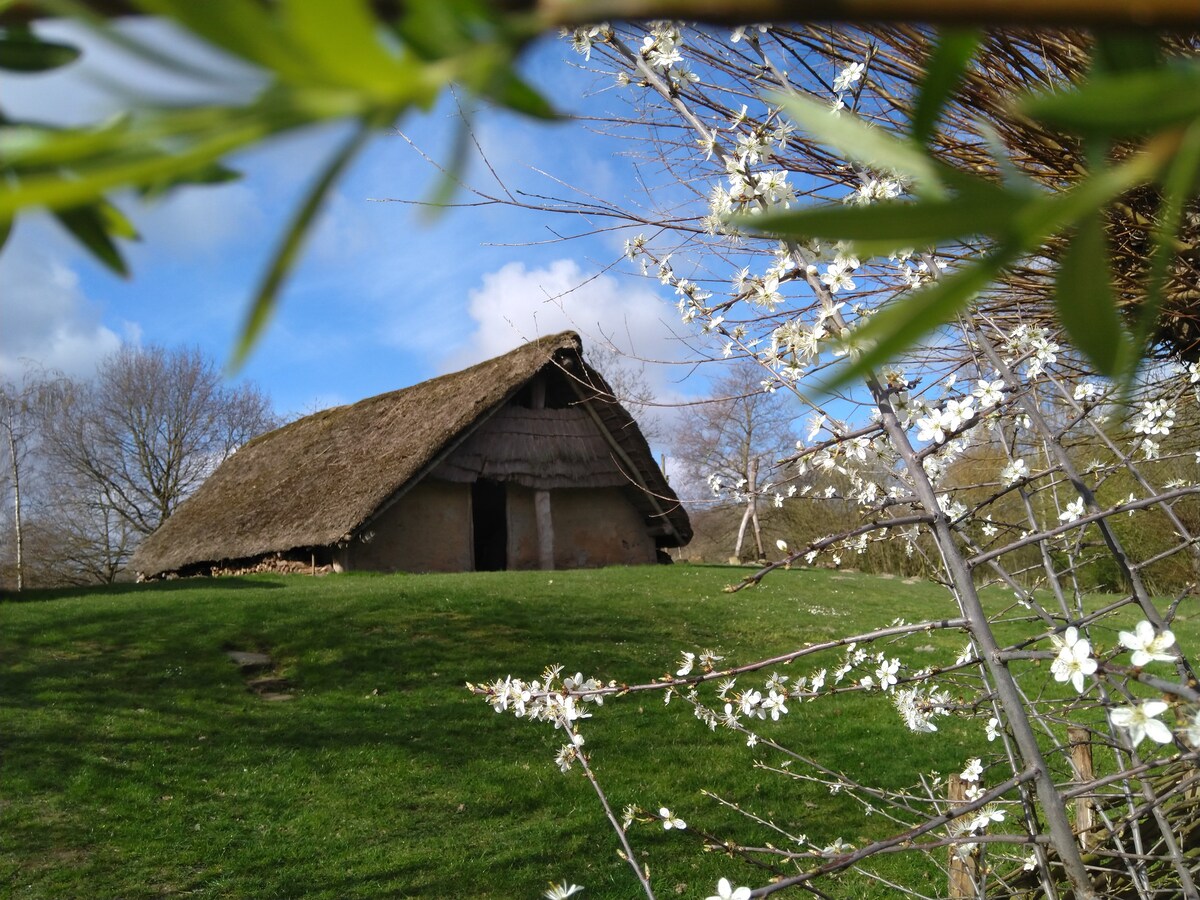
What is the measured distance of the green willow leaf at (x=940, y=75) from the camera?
0.69ft

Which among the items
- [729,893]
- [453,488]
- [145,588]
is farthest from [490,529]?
[729,893]

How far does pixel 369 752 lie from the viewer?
20.5 ft

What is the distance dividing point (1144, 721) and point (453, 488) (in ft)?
44.9

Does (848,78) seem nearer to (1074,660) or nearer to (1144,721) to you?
(1074,660)

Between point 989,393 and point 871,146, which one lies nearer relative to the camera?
point 871,146

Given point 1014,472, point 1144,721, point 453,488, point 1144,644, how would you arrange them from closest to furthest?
point 1144,721, point 1144,644, point 1014,472, point 453,488

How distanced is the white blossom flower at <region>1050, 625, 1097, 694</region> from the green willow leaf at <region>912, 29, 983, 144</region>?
3.81 feet

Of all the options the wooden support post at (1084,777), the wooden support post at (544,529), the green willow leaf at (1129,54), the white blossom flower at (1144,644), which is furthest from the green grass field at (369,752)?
the green willow leaf at (1129,54)

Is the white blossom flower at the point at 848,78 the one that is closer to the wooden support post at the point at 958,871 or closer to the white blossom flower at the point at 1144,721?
the white blossom flower at the point at 1144,721

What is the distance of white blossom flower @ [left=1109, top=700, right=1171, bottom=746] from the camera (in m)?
0.94

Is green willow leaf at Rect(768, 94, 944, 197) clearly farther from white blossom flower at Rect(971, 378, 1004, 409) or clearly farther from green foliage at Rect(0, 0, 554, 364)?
white blossom flower at Rect(971, 378, 1004, 409)

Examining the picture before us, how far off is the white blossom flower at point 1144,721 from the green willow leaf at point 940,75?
93cm

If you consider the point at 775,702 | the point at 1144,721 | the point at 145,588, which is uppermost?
the point at 1144,721

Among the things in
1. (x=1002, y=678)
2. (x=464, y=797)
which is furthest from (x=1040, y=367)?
(x=464, y=797)
